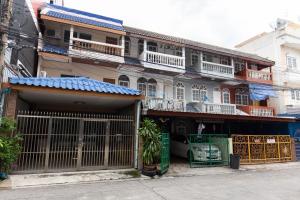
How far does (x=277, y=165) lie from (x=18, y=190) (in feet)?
44.8

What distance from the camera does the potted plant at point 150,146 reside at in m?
10.1

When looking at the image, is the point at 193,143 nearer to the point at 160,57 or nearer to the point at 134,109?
the point at 134,109

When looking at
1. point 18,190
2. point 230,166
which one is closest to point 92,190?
point 18,190

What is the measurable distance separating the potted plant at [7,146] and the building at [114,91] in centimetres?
62

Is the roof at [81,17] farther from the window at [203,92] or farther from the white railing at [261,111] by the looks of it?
the white railing at [261,111]

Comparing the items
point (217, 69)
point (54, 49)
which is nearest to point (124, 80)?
point (54, 49)

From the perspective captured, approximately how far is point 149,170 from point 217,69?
42.9 ft

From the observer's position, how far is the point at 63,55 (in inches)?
583

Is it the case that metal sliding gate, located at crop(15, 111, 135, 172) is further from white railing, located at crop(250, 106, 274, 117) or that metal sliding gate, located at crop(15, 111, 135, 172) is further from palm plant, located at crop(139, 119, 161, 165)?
white railing, located at crop(250, 106, 274, 117)

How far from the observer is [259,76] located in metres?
21.8

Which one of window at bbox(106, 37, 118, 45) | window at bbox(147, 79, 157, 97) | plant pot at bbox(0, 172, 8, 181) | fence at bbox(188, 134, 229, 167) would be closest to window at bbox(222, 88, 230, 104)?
window at bbox(147, 79, 157, 97)

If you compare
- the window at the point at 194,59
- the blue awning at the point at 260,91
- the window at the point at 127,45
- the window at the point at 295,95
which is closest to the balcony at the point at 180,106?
the blue awning at the point at 260,91

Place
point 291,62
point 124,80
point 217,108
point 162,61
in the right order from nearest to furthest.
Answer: point 124,80
point 162,61
point 217,108
point 291,62

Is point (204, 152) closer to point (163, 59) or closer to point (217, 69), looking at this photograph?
point (163, 59)
